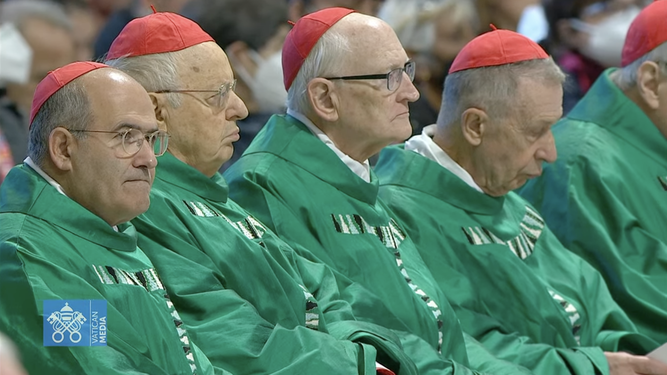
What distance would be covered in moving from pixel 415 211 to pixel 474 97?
21.3 inches

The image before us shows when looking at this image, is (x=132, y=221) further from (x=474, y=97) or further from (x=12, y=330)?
(x=474, y=97)

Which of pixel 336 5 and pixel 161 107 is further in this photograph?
pixel 336 5

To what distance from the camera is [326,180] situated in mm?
5043

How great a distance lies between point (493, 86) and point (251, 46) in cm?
144

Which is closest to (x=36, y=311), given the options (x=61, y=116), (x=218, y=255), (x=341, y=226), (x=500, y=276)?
(x=61, y=116)

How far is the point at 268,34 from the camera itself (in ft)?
21.5

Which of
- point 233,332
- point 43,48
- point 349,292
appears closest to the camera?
point 233,332

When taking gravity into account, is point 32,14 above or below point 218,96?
below

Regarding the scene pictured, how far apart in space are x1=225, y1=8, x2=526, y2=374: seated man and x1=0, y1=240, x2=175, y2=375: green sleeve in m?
1.26

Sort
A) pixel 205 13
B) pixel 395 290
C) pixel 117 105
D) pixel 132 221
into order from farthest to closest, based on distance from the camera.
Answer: pixel 205 13
pixel 395 290
pixel 132 221
pixel 117 105

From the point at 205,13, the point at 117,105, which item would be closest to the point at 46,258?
the point at 117,105

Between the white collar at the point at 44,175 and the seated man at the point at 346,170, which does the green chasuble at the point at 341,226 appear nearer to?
the seated man at the point at 346,170

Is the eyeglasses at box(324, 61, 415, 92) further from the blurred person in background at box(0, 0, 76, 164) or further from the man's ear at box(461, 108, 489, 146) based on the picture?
the blurred person in background at box(0, 0, 76, 164)

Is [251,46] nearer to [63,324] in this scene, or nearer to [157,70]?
[157,70]
